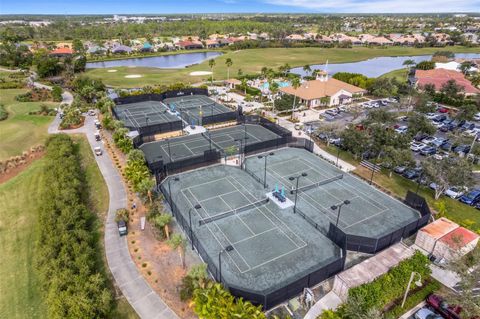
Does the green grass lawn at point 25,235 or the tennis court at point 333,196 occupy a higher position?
the tennis court at point 333,196

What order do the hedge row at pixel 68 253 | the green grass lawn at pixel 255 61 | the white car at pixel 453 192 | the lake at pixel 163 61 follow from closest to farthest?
the hedge row at pixel 68 253, the white car at pixel 453 192, the green grass lawn at pixel 255 61, the lake at pixel 163 61

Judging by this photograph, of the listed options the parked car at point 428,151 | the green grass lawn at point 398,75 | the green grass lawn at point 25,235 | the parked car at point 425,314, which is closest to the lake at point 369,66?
the green grass lawn at point 398,75

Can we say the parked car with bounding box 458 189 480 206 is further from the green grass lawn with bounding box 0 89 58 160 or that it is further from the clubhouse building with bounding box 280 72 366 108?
the green grass lawn with bounding box 0 89 58 160

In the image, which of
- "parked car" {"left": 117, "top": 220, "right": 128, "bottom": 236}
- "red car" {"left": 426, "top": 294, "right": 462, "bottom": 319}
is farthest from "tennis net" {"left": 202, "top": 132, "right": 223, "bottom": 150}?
"red car" {"left": 426, "top": 294, "right": 462, "bottom": 319}

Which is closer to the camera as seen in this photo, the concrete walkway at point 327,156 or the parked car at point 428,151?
the concrete walkway at point 327,156

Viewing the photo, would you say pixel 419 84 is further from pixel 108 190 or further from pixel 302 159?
pixel 108 190

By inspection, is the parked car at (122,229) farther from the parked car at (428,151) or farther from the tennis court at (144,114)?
the parked car at (428,151)
